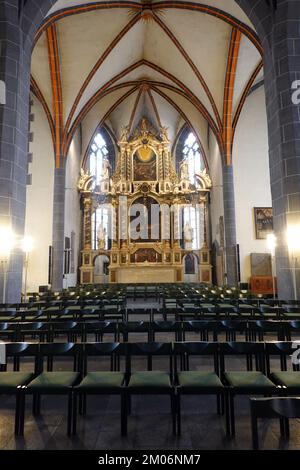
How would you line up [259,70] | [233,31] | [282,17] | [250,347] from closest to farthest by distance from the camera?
1. [250,347]
2. [282,17]
3. [233,31]
4. [259,70]

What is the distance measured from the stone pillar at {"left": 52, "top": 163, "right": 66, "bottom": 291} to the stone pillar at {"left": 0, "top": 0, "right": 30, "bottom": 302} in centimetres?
738

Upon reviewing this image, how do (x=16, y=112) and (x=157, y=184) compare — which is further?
(x=157, y=184)

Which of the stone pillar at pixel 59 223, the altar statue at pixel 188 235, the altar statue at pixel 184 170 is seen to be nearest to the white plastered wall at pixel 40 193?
the stone pillar at pixel 59 223

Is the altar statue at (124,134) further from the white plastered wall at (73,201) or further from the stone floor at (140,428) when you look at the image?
the stone floor at (140,428)

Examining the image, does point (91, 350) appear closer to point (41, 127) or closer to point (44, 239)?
point (44, 239)

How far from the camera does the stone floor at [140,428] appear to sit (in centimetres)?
281

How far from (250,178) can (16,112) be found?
12677 mm

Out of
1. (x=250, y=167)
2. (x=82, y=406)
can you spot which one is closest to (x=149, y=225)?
(x=250, y=167)

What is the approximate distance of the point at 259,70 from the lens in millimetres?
14930

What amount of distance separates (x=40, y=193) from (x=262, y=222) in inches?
470

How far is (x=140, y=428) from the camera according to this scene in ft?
10.3

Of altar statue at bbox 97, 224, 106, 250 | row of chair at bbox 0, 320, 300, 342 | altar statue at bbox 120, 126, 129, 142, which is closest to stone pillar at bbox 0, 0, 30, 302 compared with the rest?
row of chair at bbox 0, 320, 300, 342

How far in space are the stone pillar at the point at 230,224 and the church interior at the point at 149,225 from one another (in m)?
0.07

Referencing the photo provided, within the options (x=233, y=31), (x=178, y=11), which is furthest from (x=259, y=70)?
(x=178, y=11)
